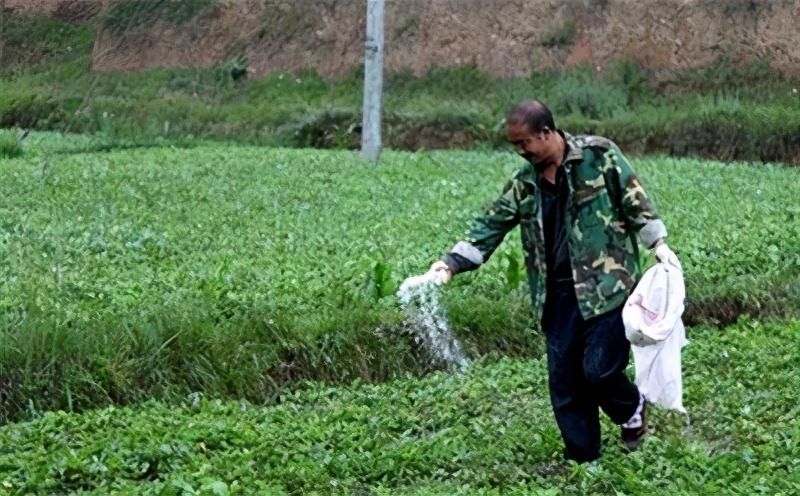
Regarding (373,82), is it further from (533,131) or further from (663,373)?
(533,131)

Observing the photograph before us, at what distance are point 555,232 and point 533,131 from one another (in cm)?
46

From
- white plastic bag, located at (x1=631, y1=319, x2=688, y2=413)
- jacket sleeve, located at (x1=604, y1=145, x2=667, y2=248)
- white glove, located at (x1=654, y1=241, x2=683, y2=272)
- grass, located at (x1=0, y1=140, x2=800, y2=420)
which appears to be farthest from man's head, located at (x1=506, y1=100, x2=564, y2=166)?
grass, located at (x1=0, y1=140, x2=800, y2=420)

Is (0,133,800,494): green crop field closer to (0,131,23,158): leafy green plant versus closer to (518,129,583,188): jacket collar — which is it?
(518,129,583,188): jacket collar

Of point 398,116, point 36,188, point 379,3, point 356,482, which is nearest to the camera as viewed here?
point 356,482

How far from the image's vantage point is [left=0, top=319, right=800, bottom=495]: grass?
516 centimetres

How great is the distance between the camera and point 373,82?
50.3 ft

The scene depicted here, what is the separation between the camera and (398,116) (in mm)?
20422

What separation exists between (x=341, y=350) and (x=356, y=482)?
2.07 metres

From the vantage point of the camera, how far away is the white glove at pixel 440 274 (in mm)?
5273

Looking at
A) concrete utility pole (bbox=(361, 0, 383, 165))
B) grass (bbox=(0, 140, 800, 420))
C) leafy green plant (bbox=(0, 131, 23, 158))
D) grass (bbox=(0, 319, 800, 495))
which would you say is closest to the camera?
grass (bbox=(0, 319, 800, 495))

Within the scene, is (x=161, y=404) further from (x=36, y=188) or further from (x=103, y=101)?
(x=103, y=101)

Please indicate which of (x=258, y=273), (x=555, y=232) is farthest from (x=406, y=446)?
(x=258, y=273)

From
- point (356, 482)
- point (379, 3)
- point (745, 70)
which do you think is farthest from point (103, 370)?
point (745, 70)

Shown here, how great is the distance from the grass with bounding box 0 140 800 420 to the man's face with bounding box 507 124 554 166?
242 centimetres
